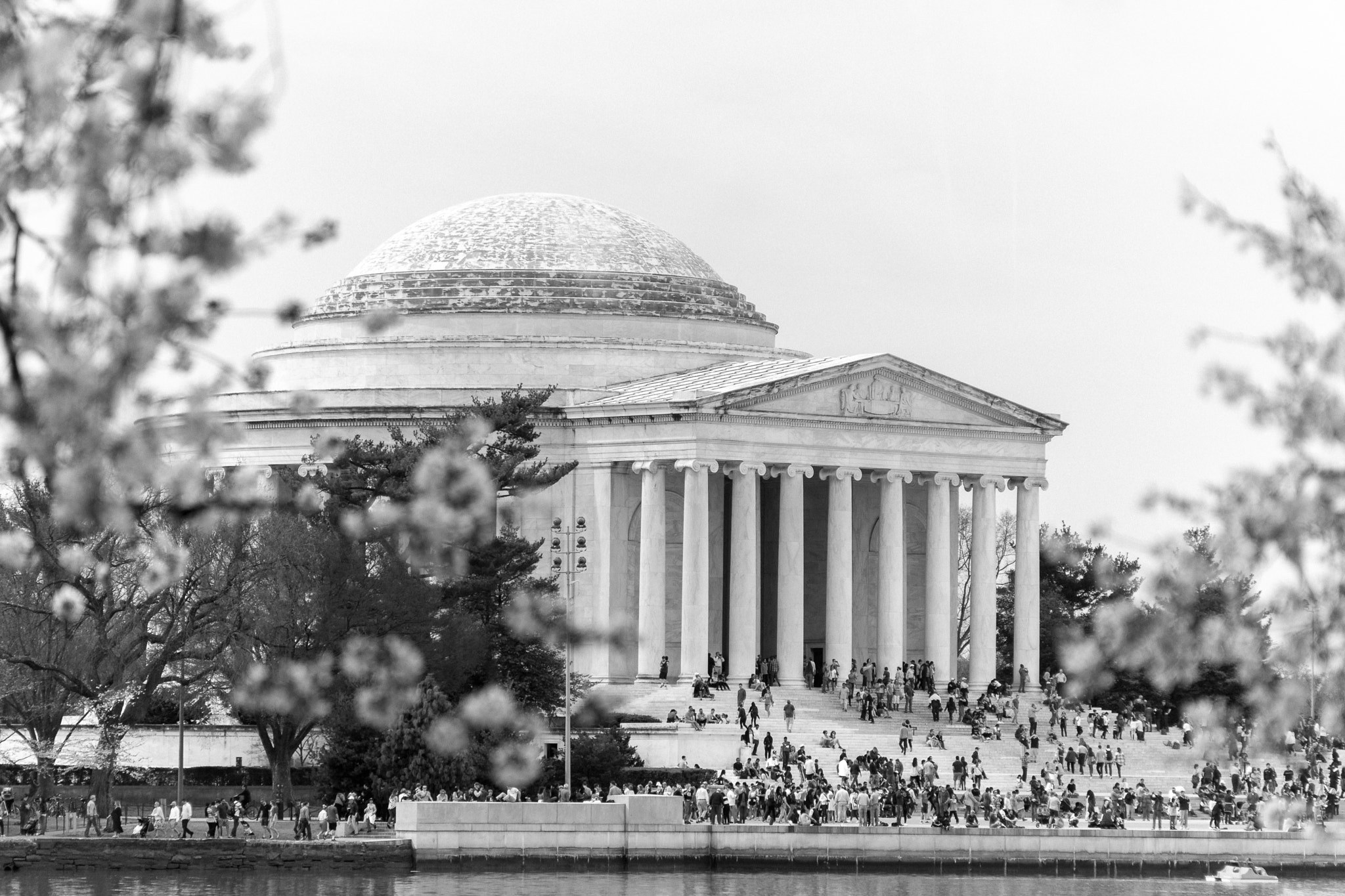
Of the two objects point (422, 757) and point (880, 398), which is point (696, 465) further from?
point (422, 757)

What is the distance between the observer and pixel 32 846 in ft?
257

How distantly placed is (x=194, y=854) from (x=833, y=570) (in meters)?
44.3

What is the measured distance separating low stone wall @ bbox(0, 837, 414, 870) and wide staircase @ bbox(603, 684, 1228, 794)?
21.1m

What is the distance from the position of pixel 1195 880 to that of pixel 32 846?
34.4m

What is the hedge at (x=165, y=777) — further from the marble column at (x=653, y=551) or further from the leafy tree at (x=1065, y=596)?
the leafy tree at (x=1065, y=596)

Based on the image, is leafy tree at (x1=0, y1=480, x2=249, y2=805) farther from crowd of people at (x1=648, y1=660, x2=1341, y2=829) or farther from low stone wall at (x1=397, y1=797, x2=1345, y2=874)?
crowd of people at (x1=648, y1=660, x2=1341, y2=829)

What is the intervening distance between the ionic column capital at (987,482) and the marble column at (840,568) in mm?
7259

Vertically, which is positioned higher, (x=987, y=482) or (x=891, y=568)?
(x=987, y=482)

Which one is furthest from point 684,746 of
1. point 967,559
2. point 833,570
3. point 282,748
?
point 967,559

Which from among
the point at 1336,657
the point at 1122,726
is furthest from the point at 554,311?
the point at 1336,657

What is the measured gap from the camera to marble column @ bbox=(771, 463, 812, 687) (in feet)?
378

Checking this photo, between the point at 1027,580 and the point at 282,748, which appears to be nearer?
the point at 282,748

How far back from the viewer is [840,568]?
11719cm

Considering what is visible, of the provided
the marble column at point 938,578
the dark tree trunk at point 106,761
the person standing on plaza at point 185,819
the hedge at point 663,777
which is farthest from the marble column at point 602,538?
the person standing on plaza at point 185,819
